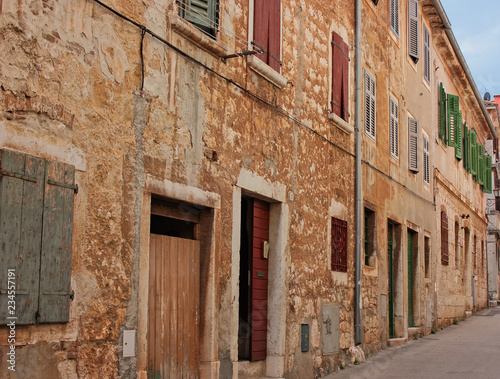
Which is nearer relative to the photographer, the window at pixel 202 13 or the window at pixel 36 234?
the window at pixel 36 234

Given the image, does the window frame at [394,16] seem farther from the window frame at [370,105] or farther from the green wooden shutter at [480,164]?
the green wooden shutter at [480,164]

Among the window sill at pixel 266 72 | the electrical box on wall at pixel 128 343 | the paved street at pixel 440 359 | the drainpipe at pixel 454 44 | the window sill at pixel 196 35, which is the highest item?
the drainpipe at pixel 454 44

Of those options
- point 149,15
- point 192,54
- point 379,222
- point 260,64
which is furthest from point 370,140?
point 149,15

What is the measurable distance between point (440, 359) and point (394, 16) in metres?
6.90

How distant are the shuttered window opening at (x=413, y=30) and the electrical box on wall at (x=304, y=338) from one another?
8346 mm

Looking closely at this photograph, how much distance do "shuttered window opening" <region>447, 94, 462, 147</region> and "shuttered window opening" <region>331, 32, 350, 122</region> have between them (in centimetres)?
907

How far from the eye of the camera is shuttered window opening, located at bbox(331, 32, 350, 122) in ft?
34.7

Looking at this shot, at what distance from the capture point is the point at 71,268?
5.20 m

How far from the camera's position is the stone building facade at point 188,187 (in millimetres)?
4945

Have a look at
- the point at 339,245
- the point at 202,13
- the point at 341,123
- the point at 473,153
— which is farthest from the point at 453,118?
the point at 202,13

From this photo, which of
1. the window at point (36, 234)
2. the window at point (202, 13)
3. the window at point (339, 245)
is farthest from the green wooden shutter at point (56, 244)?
the window at point (339, 245)

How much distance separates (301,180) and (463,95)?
1473 cm

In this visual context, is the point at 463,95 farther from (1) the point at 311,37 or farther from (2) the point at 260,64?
(2) the point at 260,64

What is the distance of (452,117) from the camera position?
1975cm
